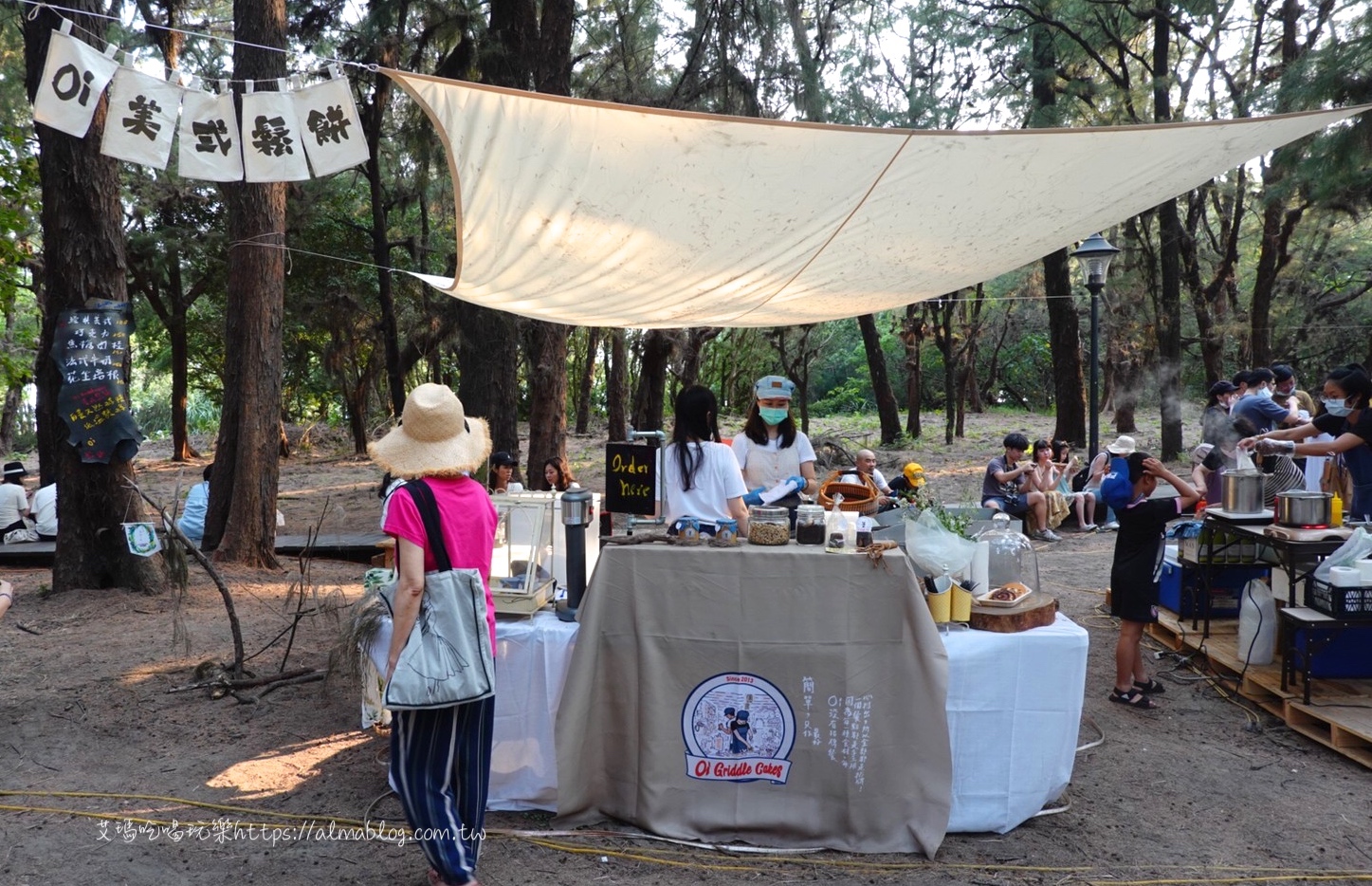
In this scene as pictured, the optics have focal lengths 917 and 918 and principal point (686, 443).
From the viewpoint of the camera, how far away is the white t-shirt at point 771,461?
532 centimetres

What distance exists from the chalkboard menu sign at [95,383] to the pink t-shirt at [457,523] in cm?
492

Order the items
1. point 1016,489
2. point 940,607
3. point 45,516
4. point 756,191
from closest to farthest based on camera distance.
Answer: point 940,607, point 756,191, point 1016,489, point 45,516

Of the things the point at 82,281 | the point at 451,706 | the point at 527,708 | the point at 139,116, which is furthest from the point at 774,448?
the point at 82,281

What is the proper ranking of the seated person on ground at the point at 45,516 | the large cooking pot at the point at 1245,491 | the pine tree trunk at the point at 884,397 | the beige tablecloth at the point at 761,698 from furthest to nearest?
1. the pine tree trunk at the point at 884,397
2. the seated person on ground at the point at 45,516
3. the large cooking pot at the point at 1245,491
4. the beige tablecloth at the point at 761,698

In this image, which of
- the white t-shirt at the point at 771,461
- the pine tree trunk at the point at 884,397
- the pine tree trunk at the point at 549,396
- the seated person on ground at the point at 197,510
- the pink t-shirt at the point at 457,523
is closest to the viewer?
the pink t-shirt at the point at 457,523

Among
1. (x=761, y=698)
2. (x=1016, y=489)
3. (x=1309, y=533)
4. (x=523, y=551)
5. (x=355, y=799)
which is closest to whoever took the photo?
(x=761, y=698)

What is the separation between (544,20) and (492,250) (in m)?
6.31

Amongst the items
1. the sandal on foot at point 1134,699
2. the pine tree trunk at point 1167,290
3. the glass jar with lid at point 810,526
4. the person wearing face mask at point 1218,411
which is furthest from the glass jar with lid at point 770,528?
the pine tree trunk at point 1167,290

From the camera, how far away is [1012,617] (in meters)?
3.39

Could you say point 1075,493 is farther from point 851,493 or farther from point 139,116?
point 139,116

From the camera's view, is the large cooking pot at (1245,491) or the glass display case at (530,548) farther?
the large cooking pot at (1245,491)

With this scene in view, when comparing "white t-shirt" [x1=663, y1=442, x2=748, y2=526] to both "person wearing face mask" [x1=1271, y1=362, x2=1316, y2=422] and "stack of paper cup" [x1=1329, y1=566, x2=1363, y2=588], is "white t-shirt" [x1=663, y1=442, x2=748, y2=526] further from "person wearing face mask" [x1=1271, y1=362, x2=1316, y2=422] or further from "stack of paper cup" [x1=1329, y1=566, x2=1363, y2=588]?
"person wearing face mask" [x1=1271, y1=362, x2=1316, y2=422]

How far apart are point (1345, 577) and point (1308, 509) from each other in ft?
1.43

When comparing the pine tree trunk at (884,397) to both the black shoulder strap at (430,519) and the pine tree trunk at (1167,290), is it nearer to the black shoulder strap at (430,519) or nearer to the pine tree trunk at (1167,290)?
the pine tree trunk at (1167,290)
